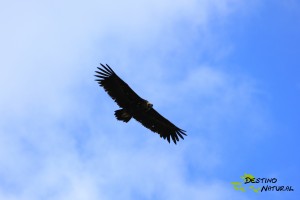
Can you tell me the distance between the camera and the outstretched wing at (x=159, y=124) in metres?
22.1

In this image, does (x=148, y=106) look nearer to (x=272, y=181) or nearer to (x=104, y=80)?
(x=104, y=80)

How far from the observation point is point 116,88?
21.0 meters

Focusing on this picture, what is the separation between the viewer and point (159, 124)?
22.6 meters

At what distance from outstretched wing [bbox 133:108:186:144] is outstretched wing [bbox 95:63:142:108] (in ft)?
3.84

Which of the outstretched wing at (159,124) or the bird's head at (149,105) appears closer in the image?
the bird's head at (149,105)

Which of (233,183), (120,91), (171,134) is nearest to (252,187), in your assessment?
(233,183)

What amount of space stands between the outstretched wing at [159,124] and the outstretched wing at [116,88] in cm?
117

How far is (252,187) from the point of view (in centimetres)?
1864

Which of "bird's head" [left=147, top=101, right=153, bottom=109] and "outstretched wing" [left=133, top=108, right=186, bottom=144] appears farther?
"outstretched wing" [left=133, top=108, right=186, bottom=144]

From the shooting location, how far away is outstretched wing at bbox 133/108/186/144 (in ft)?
72.4

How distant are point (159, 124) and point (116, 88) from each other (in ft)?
10.0

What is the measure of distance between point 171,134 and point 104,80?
4.49 metres

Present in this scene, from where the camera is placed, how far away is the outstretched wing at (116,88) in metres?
20.8

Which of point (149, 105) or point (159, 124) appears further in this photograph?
point (159, 124)
